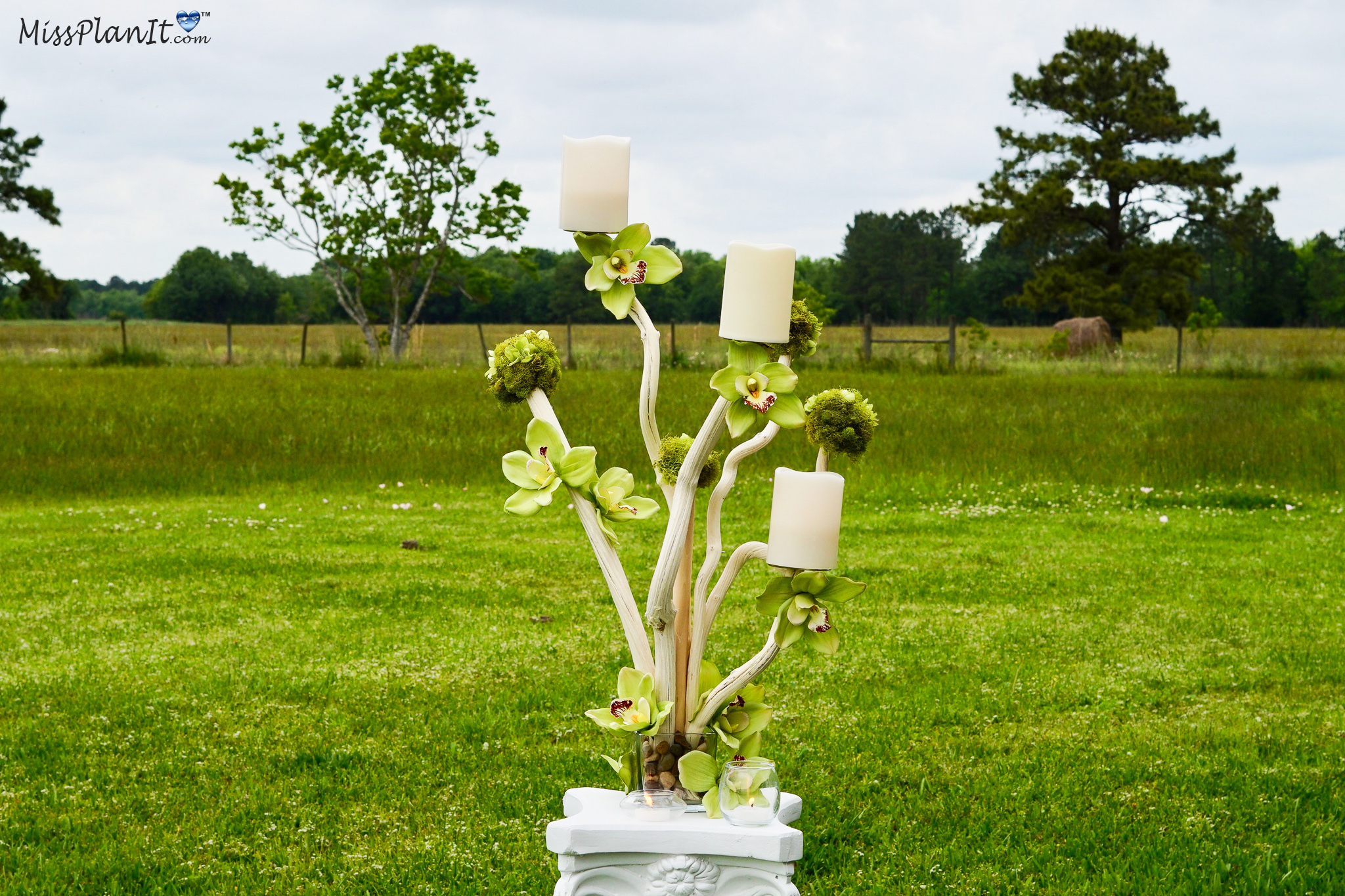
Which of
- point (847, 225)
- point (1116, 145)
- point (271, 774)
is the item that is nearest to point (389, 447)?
point (271, 774)

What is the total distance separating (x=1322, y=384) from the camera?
63.2 ft

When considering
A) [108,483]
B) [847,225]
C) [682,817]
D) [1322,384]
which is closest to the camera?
[682,817]

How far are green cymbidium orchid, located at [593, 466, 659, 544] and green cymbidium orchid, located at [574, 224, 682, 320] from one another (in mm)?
326

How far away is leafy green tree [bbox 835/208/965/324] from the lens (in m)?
59.2

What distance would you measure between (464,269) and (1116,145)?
18457 millimetres

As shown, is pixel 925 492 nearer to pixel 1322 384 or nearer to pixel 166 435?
pixel 166 435

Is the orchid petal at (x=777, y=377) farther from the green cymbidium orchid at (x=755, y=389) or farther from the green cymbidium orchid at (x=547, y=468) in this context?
the green cymbidium orchid at (x=547, y=468)

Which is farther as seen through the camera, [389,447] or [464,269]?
[464,269]

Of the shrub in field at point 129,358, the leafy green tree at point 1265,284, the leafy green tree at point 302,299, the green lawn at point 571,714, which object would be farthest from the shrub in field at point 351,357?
the leafy green tree at point 1265,284

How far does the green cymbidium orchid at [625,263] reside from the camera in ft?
7.86

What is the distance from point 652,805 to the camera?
2.27m

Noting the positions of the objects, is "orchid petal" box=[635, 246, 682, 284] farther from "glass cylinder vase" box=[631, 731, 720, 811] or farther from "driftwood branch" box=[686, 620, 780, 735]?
"glass cylinder vase" box=[631, 731, 720, 811]

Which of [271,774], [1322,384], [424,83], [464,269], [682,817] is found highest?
[424,83]

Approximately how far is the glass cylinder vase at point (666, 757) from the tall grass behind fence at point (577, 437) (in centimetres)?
777
